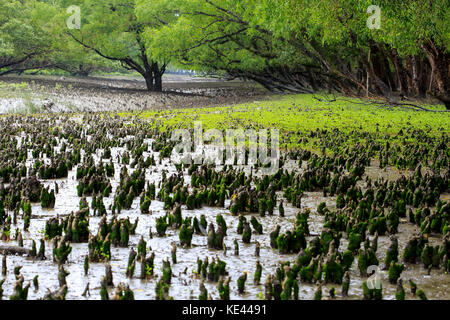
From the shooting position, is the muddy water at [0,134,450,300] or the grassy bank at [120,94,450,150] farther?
the grassy bank at [120,94,450,150]

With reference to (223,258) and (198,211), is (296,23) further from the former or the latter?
A: (223,258)

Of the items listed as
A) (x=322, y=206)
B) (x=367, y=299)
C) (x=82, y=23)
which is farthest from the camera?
(x=82, y=23)

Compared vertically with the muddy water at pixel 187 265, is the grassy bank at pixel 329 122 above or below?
above

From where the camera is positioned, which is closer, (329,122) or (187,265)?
(187,265)

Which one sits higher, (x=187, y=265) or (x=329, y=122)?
(x=329, y=122)

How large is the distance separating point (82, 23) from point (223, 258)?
119 feet

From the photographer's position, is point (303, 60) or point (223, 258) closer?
point (223, 258)

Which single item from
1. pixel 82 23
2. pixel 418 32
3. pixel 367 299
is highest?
pixel 82 23

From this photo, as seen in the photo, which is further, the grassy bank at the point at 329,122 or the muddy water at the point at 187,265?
the grassy bank at the point at 329,122

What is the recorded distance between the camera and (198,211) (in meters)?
7.07

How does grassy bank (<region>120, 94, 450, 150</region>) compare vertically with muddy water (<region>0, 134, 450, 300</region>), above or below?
above
